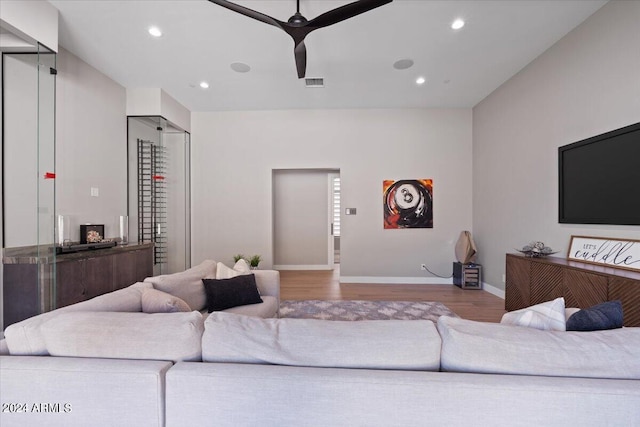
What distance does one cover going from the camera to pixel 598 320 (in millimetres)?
1142

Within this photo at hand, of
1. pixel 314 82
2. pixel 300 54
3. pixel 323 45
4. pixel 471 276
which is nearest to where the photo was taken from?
pixel 300 54

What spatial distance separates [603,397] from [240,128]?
5.31 meters

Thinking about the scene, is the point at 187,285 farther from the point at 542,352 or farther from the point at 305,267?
the point at 305,267

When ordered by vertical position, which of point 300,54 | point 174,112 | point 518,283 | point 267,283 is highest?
point 174,112

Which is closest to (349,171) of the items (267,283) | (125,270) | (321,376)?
(267,283)

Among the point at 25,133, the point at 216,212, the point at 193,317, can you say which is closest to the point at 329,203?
the point at 216,212

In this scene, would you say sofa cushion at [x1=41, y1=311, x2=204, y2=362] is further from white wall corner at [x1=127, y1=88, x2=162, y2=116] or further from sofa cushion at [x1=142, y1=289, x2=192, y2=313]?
white wall corner at [x1=127, y1=88, x2=162, y2=116]

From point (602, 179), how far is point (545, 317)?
7.53ft

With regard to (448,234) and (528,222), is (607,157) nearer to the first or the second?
(528,222)

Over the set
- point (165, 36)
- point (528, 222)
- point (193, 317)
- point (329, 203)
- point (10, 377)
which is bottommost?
point (10, 377)

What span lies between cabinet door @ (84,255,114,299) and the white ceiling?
7.98 ft

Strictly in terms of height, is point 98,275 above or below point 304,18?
below

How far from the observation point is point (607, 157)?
251 cm

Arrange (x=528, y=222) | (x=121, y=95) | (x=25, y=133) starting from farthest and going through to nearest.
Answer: (x=121, y=95) → (x=528, y=222) → (x=25, y=133)
